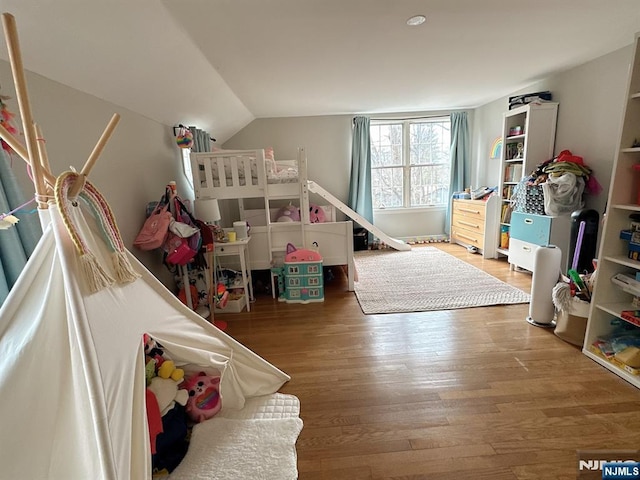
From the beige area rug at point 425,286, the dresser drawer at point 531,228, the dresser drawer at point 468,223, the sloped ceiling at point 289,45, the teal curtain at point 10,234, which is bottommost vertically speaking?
the beige area rug at point 425,286

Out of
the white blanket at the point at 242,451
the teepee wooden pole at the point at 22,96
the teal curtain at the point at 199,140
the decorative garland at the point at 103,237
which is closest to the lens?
the teepee wooden pole at the point at 22,96

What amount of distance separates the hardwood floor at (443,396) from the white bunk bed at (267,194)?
0.82 meters

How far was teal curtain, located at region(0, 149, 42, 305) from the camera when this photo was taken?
1096 millimetres

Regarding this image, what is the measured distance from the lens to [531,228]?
10.7 feet

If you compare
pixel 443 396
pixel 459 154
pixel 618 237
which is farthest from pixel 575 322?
pixel 459 154

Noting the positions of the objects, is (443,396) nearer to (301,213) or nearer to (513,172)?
(301,213)

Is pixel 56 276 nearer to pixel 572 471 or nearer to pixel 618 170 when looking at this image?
pixel 572 471

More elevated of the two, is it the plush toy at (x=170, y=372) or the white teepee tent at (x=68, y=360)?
the white teepee tent at (x=68, y=360)

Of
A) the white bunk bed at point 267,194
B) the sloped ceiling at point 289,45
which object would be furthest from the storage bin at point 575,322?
the sloped ceiling at point 289,45

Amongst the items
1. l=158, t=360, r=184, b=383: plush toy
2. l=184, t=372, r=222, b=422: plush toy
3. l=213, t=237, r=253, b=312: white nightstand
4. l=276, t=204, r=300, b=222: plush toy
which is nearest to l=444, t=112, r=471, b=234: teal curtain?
l=276, t=204, r=300, b=222: plush toy

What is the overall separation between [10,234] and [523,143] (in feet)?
14.7

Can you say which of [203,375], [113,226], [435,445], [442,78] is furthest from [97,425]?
[442,78]

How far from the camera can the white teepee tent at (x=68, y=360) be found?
849 millimetres

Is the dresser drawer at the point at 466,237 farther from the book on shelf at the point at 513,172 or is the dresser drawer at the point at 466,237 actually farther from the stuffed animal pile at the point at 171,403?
the stuffed animal pile at the point at 171,403
